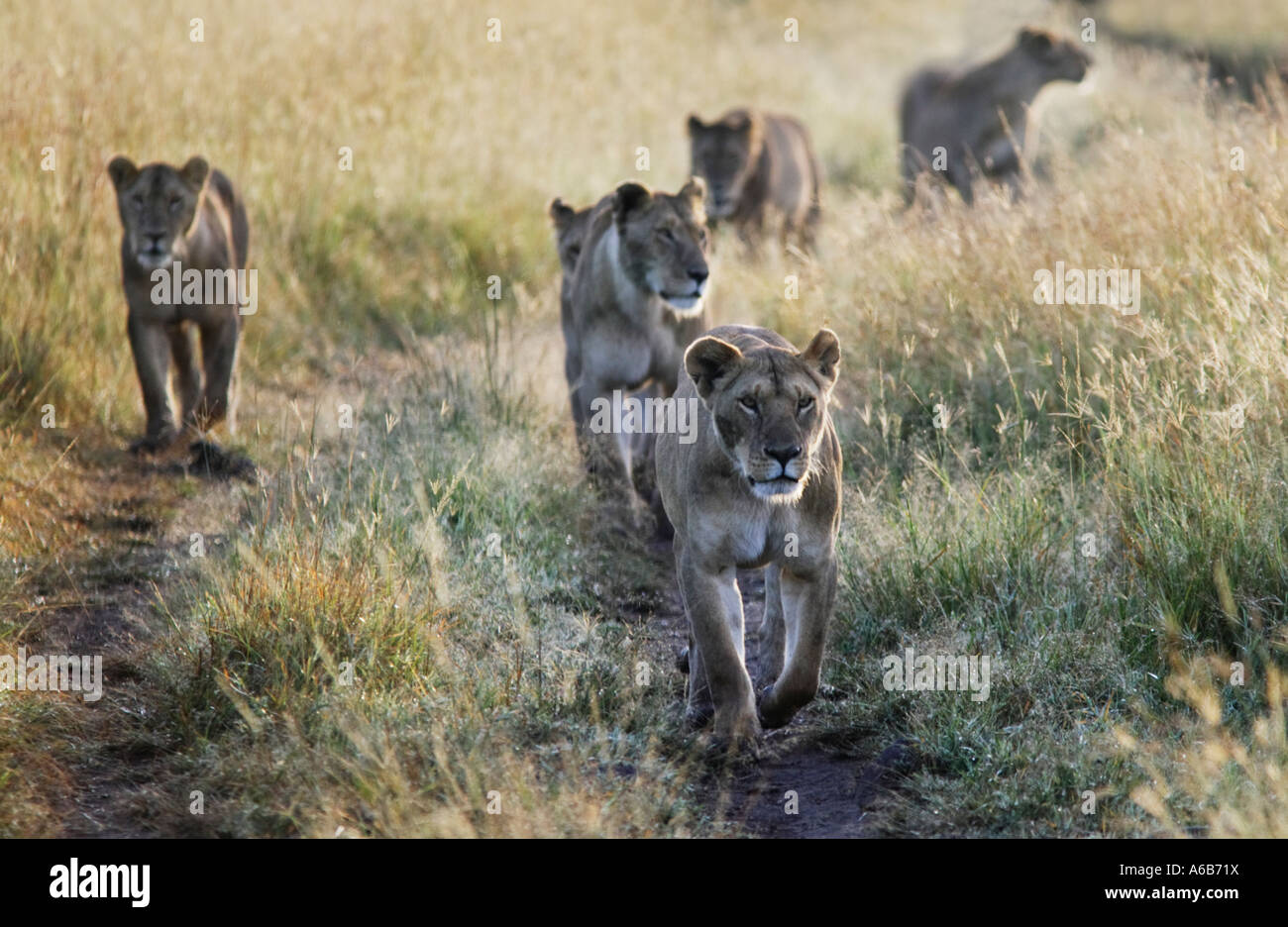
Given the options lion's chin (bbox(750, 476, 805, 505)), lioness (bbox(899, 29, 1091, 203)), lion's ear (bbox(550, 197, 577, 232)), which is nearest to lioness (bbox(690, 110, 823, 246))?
lioness (bbox(899, 29, 1091, 203))

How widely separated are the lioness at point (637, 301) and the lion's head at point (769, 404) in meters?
2.54

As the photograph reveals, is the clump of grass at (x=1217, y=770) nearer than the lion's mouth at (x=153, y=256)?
Yes

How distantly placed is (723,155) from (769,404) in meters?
8.43

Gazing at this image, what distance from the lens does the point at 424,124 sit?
14.1m

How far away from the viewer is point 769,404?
5387mm

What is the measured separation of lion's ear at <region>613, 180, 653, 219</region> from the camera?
8.43 metres

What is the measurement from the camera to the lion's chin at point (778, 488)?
521cm

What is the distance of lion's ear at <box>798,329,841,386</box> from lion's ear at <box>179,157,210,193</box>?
15.9 feet

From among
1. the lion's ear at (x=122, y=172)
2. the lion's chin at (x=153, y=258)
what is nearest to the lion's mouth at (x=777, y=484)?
the lion's chin at (x=153, y=258)

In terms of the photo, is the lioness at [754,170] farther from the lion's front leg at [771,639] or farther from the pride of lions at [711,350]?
the lion's front leg at [771,639]

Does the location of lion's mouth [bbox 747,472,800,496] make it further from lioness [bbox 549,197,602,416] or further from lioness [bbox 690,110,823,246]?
lioness [bbox 690,110,823,246]

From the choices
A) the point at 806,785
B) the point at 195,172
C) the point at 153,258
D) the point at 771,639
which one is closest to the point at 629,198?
the point at 195,172
